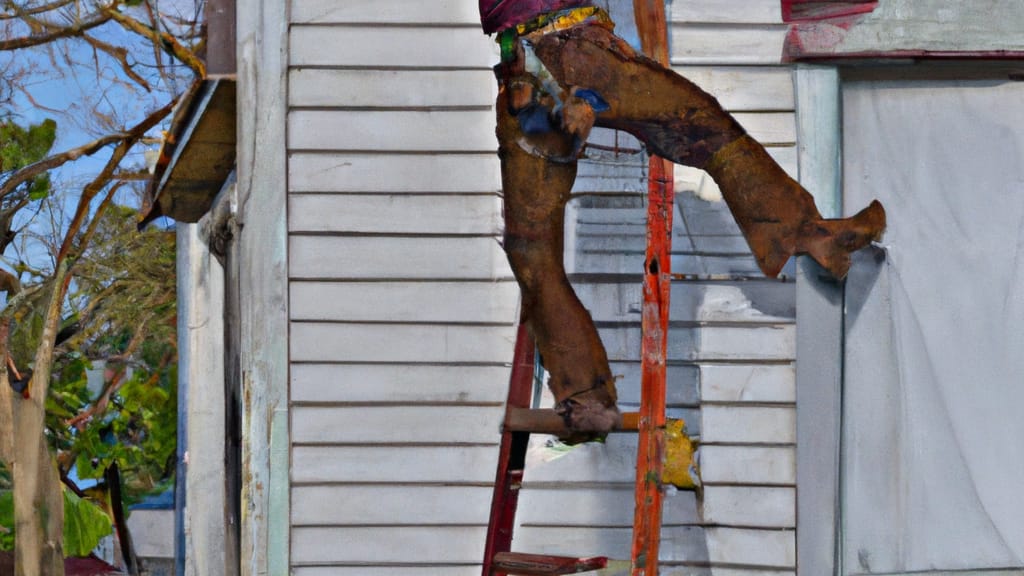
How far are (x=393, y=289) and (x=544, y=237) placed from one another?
1038mm

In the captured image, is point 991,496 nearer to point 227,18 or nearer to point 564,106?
point 564,106

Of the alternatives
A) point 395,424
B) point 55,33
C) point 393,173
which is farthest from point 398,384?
point 55,33

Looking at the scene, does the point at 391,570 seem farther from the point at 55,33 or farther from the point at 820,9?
the point at 55,33

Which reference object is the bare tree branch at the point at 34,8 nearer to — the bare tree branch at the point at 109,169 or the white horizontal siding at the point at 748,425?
the bare tree branch at the point at 109,169

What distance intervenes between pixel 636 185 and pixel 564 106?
3.41 ft

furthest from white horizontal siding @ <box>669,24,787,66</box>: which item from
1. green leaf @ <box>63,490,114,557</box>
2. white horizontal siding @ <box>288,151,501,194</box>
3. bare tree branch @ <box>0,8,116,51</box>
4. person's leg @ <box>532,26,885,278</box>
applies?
green leaf @ <box>63,490,114,557</box>

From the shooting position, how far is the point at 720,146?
3.06 metres

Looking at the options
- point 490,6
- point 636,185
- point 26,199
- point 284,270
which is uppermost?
point 26,199

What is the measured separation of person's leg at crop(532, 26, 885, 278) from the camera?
9.82 ft

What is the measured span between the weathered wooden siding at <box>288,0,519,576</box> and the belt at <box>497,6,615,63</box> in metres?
0.92

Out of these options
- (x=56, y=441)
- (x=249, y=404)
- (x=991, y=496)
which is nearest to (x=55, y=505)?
(x=56, y=441)

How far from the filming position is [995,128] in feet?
12.5

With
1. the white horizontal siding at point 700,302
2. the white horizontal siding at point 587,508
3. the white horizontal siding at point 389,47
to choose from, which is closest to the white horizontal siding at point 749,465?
the white horizontal siding at point 587,508

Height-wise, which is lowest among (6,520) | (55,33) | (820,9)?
(6,520)
